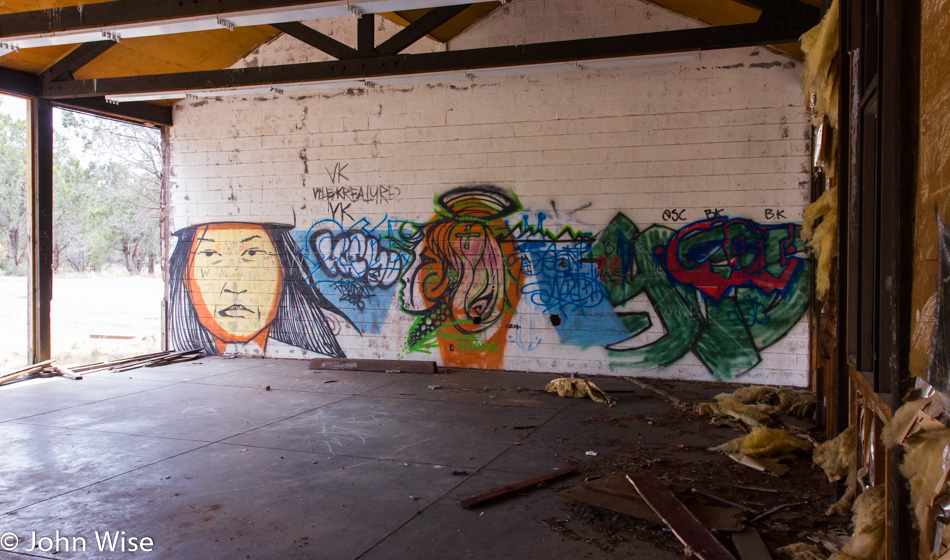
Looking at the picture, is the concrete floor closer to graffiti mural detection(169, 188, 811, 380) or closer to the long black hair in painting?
graffiti mural detection(169, 188, 811, 380)

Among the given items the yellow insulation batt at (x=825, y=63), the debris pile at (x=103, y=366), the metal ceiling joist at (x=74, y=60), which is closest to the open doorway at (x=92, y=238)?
the debris pile at (x=103, y=366)

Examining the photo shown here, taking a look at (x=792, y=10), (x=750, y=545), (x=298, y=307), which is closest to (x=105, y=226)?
(x=298, y=307)

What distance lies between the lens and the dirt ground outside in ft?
35.1

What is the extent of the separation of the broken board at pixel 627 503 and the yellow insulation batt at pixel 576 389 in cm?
257

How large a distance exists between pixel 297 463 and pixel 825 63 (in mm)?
4317

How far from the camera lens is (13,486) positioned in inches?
157

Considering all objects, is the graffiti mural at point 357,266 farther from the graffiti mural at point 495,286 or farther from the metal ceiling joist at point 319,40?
Answer: the metal ceiling joist at point 319,40

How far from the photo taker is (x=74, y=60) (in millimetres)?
7934

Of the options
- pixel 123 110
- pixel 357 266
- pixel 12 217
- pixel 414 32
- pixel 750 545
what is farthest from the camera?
pixel 12 217

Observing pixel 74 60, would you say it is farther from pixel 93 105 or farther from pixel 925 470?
pixel 925 470

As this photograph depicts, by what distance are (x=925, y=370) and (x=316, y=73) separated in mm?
6560

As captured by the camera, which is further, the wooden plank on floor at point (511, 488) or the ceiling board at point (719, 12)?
the ceiling board at point (719, 12)

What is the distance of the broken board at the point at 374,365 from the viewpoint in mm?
8109

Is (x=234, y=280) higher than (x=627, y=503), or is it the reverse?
(x=234, y=280)
